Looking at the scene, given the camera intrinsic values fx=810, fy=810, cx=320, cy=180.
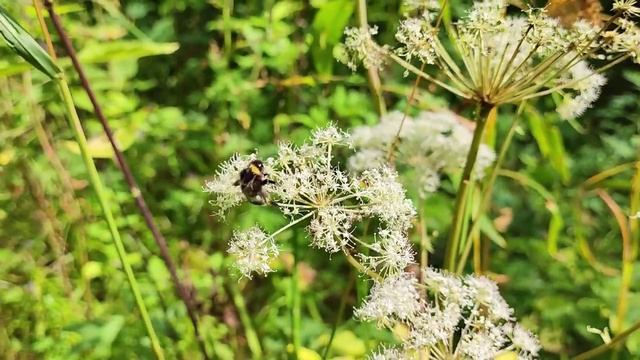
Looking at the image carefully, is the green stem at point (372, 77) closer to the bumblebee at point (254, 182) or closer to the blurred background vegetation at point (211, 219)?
the blurred background vegetation at point (211, 219)

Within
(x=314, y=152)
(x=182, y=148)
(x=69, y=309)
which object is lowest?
(x=69, y=309)

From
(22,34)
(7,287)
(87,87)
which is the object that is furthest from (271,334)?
(22,34)

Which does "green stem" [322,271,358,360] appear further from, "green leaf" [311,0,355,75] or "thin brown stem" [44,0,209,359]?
"green leaf" [311,0,355,75]

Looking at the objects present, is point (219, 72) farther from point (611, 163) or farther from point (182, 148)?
point (611, 163)

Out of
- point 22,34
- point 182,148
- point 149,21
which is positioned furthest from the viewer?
point 149,21

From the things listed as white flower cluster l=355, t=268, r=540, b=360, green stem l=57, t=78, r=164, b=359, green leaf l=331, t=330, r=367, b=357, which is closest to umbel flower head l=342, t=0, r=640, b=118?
white flower cluster l=355, t=268, r=540, b=360

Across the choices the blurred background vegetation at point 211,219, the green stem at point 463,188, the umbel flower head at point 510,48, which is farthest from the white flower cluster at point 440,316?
the blurred background vegetation at point 211,219

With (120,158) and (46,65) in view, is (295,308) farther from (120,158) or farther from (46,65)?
(46,65)
